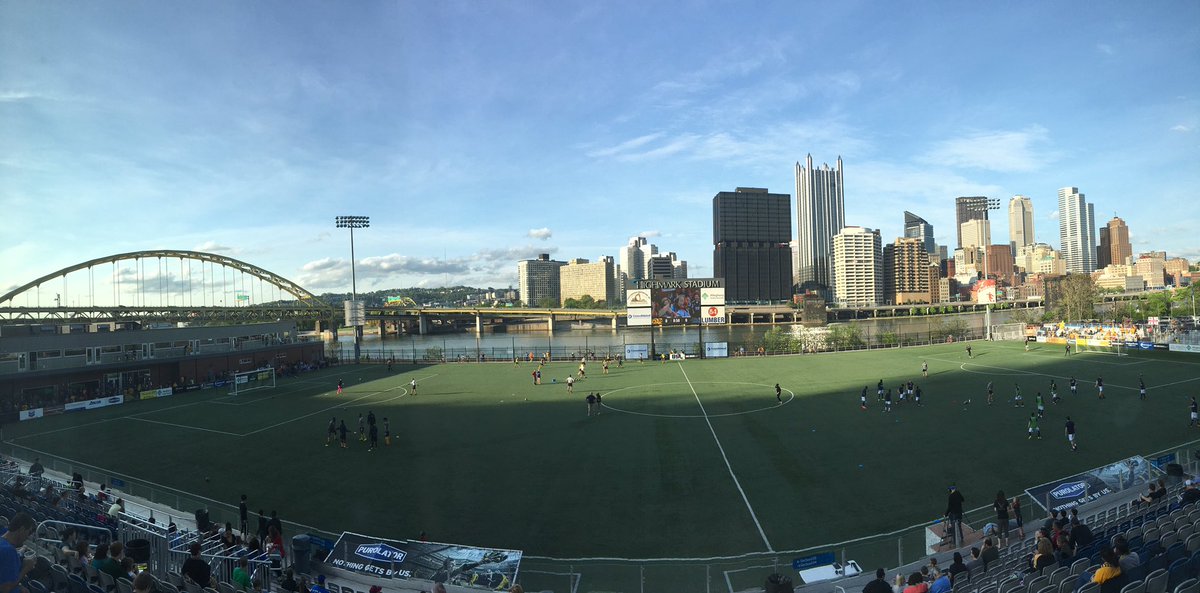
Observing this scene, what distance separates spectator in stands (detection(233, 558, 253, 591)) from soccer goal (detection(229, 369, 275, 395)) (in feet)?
151

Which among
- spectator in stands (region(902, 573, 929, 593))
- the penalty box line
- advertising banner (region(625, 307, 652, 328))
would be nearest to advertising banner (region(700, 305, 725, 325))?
advertising banner (region(625, 307, 652, 328))

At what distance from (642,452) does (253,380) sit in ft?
162

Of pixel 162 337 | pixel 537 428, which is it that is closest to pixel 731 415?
pixel 537 428

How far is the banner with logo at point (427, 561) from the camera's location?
12.7 m

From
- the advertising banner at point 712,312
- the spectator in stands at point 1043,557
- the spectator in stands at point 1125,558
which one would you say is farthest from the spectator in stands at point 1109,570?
the advertising banner at point 712,312

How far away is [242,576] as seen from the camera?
1208cm

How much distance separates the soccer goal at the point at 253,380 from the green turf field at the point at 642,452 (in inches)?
249

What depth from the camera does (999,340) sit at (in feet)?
233

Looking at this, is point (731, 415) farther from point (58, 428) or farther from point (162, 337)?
point (162, 337)

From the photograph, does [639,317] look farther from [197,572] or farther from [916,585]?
[197,572]

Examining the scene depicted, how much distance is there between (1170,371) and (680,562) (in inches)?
1926

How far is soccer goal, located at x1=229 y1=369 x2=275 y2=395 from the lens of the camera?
5316 centimetres

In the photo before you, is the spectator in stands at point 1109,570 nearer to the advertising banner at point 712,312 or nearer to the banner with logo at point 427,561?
the banner with logo at point 427,561

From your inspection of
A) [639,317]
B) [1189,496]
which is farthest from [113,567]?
[639,317]
